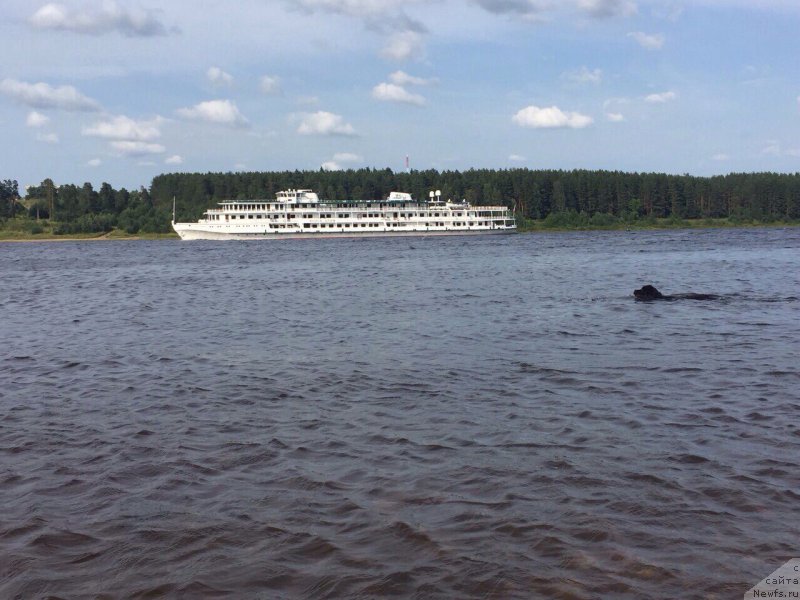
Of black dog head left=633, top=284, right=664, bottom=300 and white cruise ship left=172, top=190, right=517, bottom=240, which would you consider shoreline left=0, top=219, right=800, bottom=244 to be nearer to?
white cruise ship left=172, top=190, right=517, bottom=240

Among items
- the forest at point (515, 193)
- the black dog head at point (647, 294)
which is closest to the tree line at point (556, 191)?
the forest at point (515, 193)

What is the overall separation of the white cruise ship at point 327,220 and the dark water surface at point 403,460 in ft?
275

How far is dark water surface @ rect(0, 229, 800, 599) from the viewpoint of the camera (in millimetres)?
6066

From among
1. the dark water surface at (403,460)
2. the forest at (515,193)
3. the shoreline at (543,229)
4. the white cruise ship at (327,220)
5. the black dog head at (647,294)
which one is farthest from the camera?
the forest at (515,193)

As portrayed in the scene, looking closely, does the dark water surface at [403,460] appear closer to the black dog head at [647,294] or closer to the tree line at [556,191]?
the black dog head at [647,294]

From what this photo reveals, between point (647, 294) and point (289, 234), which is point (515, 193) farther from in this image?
point (647, 294)

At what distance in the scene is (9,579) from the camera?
5.98 m

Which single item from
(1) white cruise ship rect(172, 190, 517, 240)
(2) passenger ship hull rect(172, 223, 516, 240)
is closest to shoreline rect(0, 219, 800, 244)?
(2) passenger ship hull rect(172, 223, 516, 240)

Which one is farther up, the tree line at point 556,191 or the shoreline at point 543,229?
the tree line at point 556,191

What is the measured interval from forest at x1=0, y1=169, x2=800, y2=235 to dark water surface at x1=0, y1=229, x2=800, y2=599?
12786cm

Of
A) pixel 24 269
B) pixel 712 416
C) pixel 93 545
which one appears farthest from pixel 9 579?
pixel 24 269

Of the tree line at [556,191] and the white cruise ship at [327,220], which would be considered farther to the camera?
the tree line at [556,191]

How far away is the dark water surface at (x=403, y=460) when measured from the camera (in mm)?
6066

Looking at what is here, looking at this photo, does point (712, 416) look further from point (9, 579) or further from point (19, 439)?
point (19, 439)
